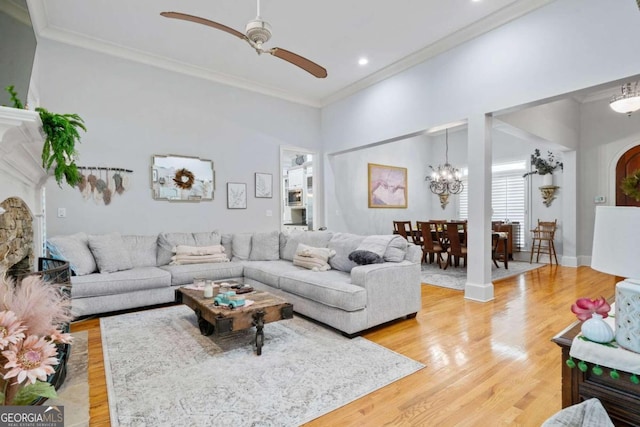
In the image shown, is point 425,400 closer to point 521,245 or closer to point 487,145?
point 487,145

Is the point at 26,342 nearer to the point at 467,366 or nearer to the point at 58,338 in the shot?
the point at 58,338

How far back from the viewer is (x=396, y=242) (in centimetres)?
356

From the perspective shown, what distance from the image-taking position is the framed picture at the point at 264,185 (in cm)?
584

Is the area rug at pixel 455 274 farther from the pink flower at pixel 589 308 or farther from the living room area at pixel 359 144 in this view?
the pink flower at pixel 589 308

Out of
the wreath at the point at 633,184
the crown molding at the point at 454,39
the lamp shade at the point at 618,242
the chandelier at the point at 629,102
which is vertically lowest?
the lamp shade at the point at 618,242

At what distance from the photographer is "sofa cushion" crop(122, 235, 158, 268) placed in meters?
4.21

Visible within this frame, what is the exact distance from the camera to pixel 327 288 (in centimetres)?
307

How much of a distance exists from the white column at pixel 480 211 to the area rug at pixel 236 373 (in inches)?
80.4

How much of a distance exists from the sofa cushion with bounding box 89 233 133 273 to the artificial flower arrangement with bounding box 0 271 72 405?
3.49 m

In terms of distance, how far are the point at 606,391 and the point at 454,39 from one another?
4.36 m

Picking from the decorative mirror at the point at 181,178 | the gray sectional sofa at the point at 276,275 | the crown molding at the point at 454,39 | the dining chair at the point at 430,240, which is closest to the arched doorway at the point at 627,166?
the dining chair at the point at 430,240

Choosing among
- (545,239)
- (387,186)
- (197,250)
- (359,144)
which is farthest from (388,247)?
(545,239)

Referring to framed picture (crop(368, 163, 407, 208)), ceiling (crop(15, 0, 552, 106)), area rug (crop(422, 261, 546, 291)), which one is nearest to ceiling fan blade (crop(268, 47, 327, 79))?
ceiling (crop(15, 0, 552, 106))

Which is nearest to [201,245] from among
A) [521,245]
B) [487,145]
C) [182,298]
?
[182,298]
